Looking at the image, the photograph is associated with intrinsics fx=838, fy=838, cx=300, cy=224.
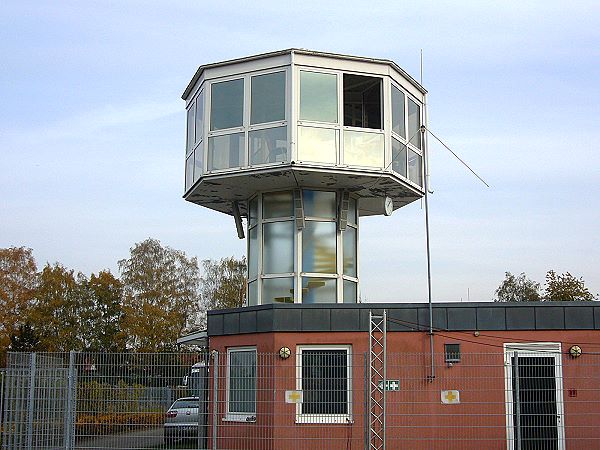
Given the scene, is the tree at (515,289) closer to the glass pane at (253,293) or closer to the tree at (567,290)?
the tree at (567,290)

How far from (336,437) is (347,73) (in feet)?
27.9

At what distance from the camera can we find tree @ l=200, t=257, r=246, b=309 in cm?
6116

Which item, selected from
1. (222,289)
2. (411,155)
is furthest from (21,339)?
(411,155)

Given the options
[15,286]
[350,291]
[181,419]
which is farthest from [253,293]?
[15,286]

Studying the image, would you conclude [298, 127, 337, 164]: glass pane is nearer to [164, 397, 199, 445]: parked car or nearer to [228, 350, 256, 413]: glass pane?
[228, 350, 256, 413]: glass pane

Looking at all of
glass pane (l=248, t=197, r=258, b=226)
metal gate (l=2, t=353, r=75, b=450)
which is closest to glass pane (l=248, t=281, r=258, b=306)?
glass pane (l=248, t=197, r=258, b=226)

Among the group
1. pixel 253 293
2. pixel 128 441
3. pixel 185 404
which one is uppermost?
pixel 253 293

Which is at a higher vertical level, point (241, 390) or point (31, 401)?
point (241, 390)

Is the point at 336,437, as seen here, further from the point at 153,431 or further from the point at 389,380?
the point at 153,431

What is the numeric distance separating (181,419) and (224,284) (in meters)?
48.1

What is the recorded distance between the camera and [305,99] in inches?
756

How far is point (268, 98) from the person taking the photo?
63.6ft

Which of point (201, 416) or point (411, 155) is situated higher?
point (411, 155)

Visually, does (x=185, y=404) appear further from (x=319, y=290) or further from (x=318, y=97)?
(x=318, y=97)
